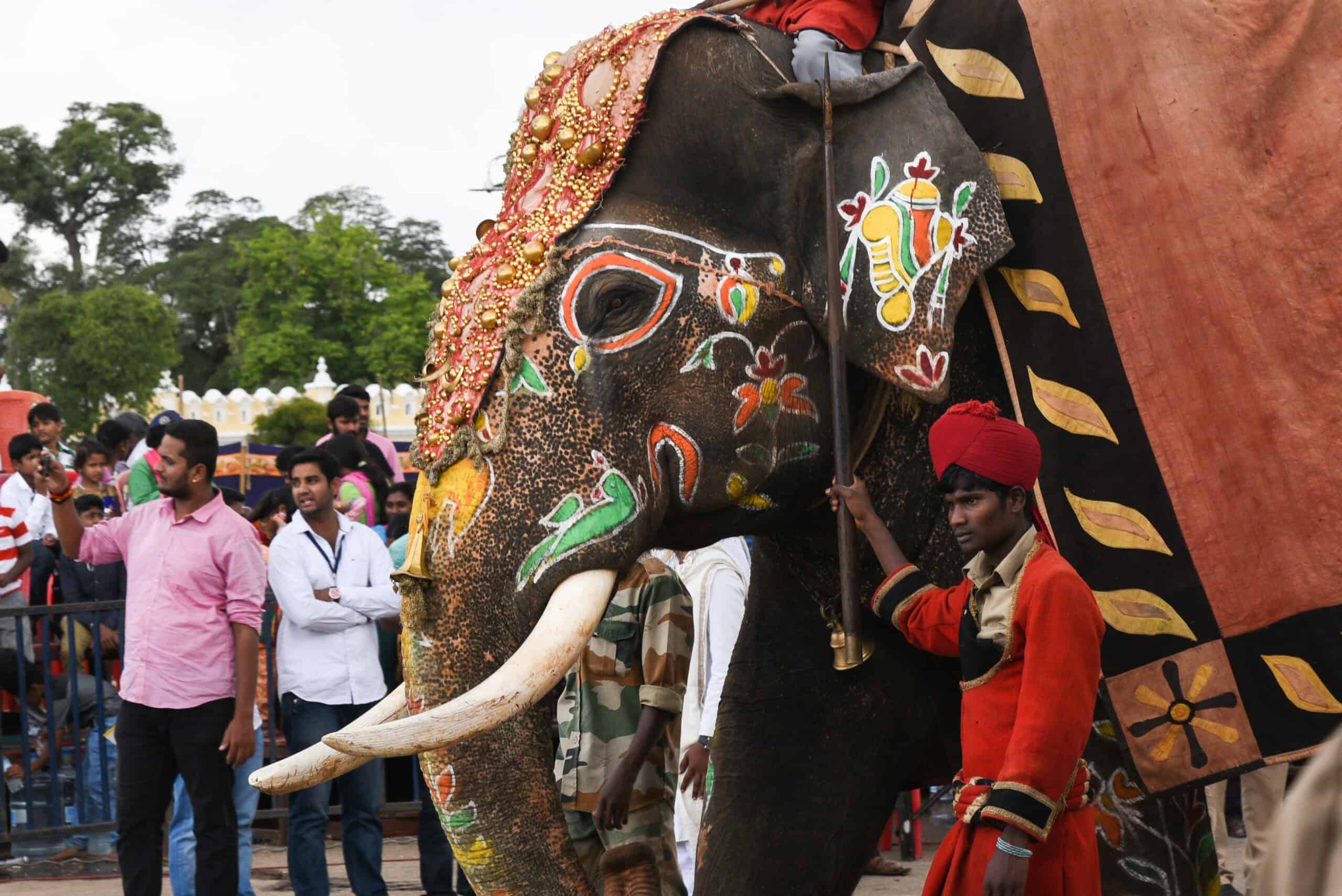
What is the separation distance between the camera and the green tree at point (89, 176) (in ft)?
183

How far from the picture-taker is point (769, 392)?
11.7 ft

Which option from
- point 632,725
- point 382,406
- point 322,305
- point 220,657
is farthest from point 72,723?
point 322,305

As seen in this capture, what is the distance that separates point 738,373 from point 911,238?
0.44 metres

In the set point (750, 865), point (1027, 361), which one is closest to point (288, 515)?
point (750, 865)

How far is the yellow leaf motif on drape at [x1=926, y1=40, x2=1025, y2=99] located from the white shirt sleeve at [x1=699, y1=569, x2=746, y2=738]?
233 cm

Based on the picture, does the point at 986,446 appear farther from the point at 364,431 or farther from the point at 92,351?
the point at 92,351

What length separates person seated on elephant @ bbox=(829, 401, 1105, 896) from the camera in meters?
3.06

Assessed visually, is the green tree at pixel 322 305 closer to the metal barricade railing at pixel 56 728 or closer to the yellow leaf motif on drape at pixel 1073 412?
the metal barricade railing at pixel 56 728

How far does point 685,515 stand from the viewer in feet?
11.7

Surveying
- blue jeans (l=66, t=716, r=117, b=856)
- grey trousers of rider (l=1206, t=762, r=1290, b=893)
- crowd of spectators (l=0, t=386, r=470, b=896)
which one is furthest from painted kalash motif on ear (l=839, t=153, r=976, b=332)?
blue jeans (l=66, t=716, r=117, b=856)

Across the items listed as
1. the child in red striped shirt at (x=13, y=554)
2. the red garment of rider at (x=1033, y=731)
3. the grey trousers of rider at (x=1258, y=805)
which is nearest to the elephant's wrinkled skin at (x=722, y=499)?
the red garment of rider at (x=1033, y=731)

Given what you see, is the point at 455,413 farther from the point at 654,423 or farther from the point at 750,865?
the point at 750,865

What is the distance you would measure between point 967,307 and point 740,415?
1.97ft

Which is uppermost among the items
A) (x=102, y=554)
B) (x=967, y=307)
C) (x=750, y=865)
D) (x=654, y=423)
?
(x=967, y=307)
